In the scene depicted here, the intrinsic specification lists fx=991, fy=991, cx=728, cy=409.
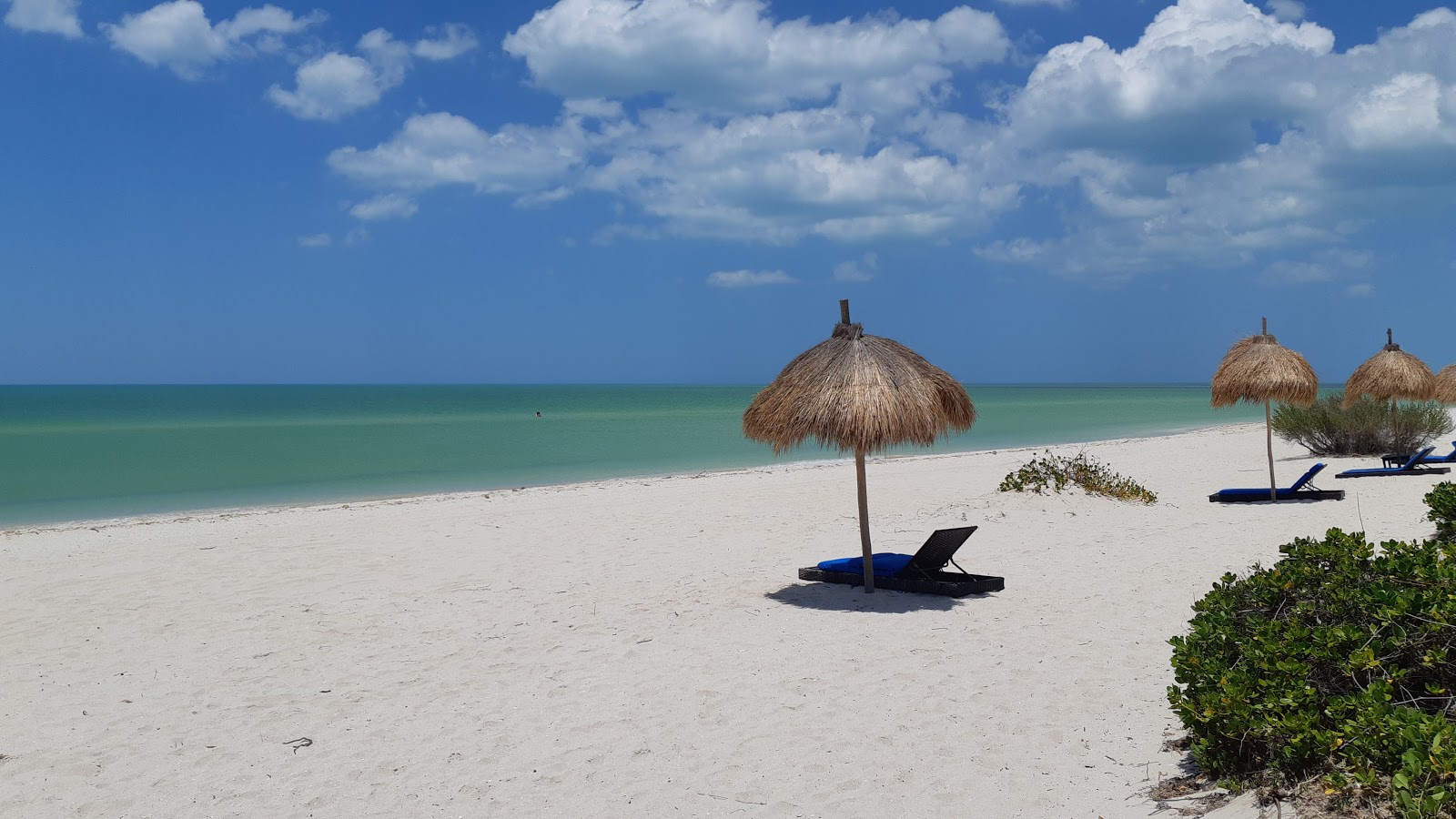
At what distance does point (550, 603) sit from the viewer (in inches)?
299

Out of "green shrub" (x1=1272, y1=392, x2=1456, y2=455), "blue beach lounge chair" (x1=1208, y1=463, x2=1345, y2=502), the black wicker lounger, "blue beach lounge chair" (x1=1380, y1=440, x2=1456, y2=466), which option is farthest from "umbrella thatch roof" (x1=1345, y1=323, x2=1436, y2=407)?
the black wicker lounger

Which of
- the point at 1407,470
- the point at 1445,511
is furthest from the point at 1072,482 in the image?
the point at 1407,470

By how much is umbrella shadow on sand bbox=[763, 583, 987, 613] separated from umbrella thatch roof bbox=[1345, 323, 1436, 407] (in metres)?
14.4

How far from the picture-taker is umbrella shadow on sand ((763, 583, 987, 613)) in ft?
23.1

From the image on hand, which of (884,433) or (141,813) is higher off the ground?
(884,433)

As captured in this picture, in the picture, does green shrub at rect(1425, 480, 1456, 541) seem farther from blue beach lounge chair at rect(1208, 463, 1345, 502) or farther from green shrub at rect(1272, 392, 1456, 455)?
green shrub at rect(1272, 392, 1456, 455)

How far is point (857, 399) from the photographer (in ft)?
23.2

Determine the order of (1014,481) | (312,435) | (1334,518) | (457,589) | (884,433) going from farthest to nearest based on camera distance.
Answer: (312,435) < (1014,481) < (1334,518) < (457,589) < (884,433)

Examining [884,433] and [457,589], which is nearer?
[884,433]

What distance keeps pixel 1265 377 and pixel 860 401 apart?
7.66 metres

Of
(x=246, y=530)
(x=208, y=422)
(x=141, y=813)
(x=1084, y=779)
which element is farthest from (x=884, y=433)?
→ (x=208, y=422)

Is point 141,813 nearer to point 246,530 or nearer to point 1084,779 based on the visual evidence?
point 1084,779

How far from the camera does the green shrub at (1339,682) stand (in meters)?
2.73

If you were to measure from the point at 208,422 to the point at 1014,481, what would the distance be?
4977 cm
